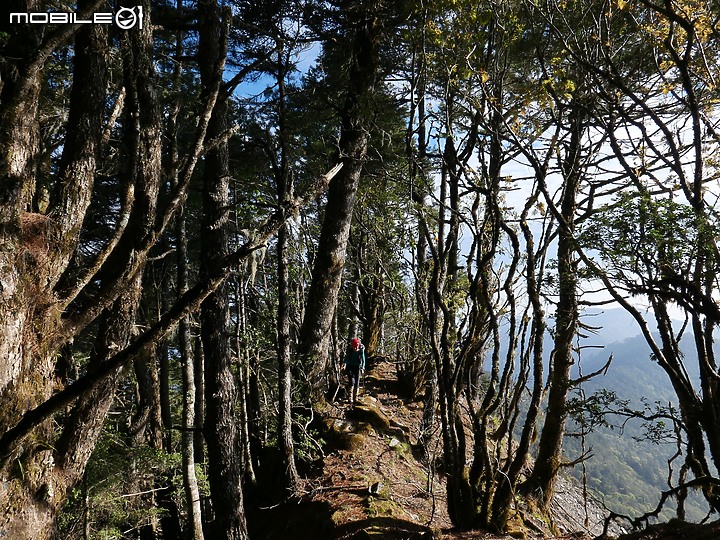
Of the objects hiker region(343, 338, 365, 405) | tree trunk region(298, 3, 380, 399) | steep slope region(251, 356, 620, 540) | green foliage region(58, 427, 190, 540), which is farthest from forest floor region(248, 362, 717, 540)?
green foliage region(58, 427, 190, 540)

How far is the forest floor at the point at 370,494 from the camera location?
496cm

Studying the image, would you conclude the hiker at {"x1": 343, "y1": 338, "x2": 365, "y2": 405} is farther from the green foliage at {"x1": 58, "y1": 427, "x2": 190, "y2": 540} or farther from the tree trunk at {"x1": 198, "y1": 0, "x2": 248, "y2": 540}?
the green foliage at {"x1": 58, "y1": 427, "x2": 190, "y2": 540}

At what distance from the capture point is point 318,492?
580 cm

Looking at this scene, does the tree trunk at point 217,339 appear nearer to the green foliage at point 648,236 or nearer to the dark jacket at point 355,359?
the dark jacket at point 355,359

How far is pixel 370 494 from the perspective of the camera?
552 cm

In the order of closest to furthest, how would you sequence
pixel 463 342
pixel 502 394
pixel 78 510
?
1. pixel 502 394
2. pixel 463 342
3. pixel 78 510

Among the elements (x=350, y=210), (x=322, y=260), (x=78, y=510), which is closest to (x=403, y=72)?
(x=350, y=210)

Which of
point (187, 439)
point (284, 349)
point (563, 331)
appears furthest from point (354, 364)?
point (563, 331)

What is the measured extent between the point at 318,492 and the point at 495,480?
2.42 m

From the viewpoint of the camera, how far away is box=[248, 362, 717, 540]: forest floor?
4965 mm

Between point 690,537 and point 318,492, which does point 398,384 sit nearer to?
point 318,492

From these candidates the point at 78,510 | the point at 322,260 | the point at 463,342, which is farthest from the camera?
the point at 322,260

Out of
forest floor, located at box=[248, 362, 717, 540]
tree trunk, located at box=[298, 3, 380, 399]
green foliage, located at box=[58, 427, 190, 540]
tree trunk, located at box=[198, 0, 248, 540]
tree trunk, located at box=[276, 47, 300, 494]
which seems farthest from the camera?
tree trunk, located at box=[298, 3, 380, 399]

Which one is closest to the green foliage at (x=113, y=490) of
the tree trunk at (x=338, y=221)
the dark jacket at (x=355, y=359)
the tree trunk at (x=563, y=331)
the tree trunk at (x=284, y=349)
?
the tree trunk at (x=284, y=349)
